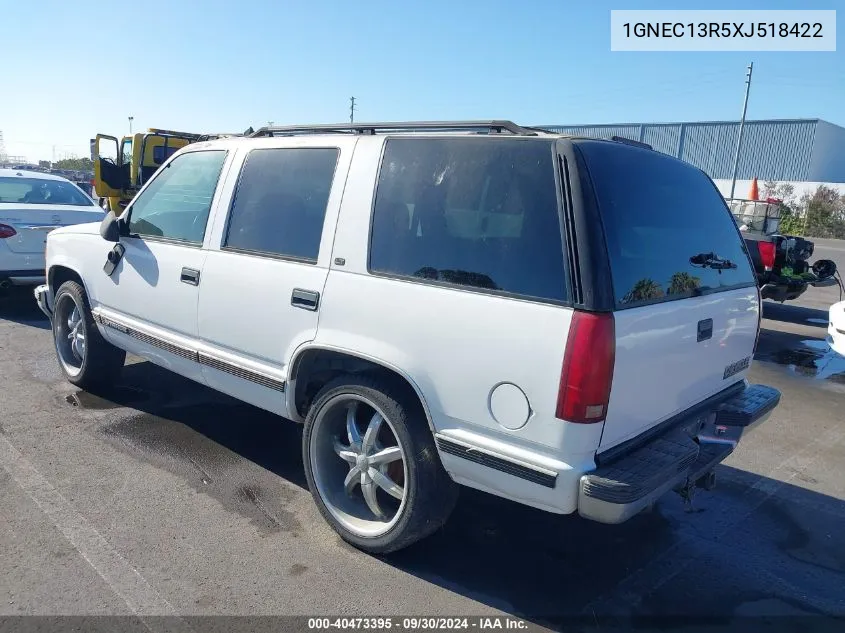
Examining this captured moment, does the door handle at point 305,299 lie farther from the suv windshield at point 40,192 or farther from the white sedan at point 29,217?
the suv windshield at point 40,192

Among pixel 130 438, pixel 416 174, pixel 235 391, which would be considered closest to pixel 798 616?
pixel 416 174

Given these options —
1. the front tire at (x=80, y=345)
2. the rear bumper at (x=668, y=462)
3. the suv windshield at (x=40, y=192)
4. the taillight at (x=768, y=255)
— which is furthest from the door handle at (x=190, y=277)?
the taillight at (x=768, y=255)

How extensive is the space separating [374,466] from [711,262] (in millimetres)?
1954

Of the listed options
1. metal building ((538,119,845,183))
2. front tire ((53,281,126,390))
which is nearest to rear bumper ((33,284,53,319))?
front tire ((53,281,126,390))

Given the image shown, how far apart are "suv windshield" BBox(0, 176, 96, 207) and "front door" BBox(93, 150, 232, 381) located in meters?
4.65

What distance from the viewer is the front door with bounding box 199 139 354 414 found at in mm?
3357

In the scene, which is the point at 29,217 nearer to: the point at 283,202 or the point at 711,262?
the point at 283,202

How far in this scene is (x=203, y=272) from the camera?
389cm

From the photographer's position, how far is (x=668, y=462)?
2.71 m

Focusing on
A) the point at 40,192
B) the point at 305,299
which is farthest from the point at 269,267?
the point at 40,192

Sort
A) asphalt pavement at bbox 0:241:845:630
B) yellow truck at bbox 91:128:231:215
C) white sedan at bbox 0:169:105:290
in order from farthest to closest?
yellow truck at bbox 91:128:231:215
white sedan at bbox 0:169:105:290
asphalt pavement at bbox 0:241:845:630

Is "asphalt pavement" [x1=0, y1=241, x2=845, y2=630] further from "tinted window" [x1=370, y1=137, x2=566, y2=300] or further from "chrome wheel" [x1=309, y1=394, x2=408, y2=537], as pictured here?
"tinted window" [x1=370, y1=137, x2=566, y2=300]

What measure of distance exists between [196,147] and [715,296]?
129 inches

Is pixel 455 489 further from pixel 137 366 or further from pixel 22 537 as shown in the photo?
pixel 137 366
